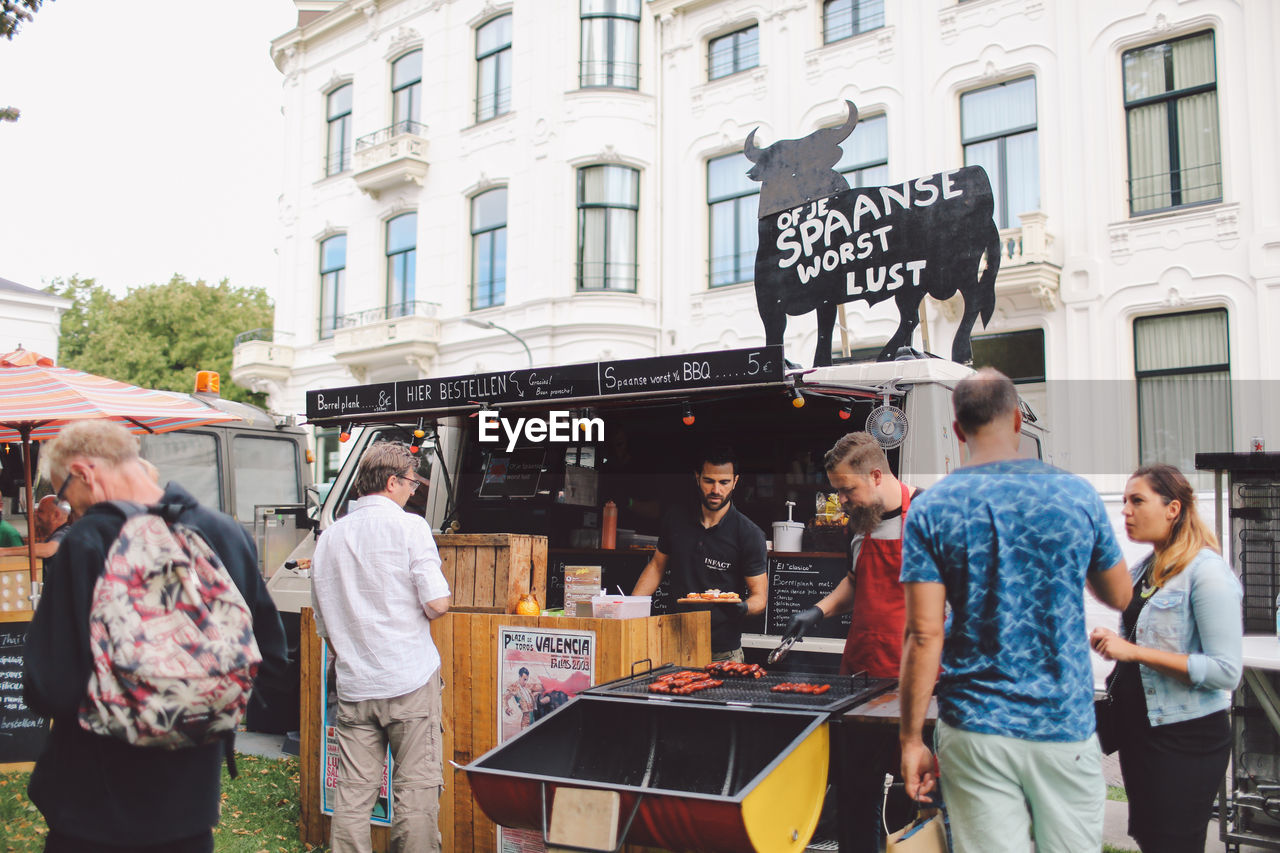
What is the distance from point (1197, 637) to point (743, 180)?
15316 millimetres

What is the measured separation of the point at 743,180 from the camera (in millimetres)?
18141

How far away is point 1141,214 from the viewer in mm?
14039

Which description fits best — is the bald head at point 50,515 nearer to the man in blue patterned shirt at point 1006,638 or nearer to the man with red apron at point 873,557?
the man with red apron at point 873,557

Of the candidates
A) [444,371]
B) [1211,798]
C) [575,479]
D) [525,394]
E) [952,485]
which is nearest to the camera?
[952,485]

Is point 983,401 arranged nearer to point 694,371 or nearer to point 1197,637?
point 1197,637

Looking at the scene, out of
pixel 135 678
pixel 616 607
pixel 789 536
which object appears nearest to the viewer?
pixel 135 678

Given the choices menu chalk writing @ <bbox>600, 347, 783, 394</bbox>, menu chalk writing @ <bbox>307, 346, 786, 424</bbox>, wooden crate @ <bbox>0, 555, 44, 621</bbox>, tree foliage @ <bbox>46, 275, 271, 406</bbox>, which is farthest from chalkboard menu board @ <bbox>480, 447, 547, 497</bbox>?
tree foliage @ <bbox>46, 275, 271, 406</bbox>

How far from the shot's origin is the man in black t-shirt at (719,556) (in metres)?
5.98

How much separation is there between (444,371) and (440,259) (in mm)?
2344

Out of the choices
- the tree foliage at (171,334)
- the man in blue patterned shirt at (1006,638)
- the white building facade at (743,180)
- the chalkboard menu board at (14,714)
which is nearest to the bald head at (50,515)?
the chalkboard menu board at (14,714)

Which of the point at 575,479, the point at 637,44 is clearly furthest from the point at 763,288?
the point at 637,44

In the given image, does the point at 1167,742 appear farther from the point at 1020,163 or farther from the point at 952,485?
the point at 1020,163

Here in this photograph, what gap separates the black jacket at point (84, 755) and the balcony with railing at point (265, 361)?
2229 centimetres

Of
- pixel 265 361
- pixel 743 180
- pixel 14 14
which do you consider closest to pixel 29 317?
pixel 265 361
